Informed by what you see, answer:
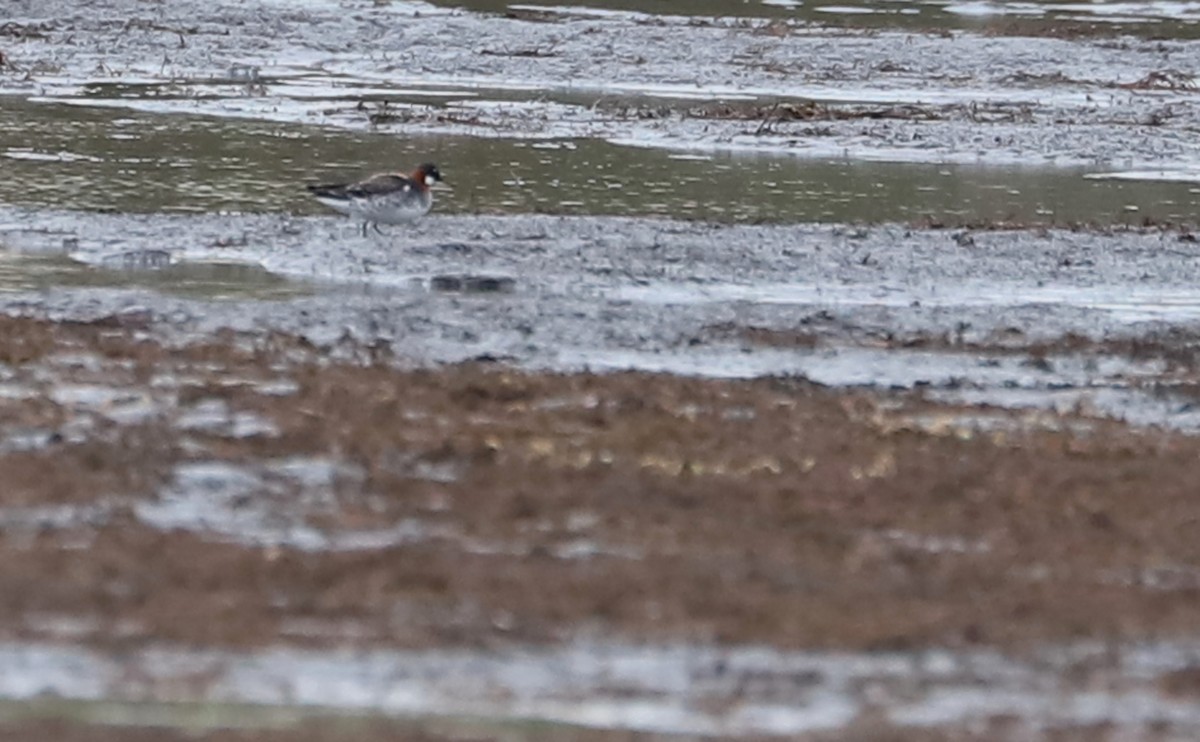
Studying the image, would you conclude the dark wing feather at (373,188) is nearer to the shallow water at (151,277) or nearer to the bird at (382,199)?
the bird at (382,199)

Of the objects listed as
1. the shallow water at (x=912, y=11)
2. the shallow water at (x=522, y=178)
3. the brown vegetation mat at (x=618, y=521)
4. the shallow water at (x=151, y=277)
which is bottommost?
the shallow water at (x=912, y=11)

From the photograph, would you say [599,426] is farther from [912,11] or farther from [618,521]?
[912,11]

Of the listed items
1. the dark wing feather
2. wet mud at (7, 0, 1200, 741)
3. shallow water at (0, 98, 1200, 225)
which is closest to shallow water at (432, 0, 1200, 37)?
wet mud at (7, 0, 1200, 741)

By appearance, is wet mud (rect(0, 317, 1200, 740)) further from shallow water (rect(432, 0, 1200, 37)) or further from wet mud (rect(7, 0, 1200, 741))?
shallow water (rect(432, 0, 1200, 37))

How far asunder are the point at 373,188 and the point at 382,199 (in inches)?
3.8

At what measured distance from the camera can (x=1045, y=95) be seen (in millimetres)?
28422

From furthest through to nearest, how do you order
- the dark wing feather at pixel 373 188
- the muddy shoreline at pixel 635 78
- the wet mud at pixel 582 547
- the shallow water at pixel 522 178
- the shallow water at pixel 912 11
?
the shallow water at pixel 912 11 → the muddy shoreline at pixel 635 78 → the shallow water at pixel 522 178 → the dark wing feather at pixel 373 188 → the wet mud at pixel 582 547

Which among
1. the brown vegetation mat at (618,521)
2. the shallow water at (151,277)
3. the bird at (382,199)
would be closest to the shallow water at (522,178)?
the bird at (382,199)

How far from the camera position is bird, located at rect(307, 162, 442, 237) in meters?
16.8

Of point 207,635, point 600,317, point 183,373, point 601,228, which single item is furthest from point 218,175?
point 207,635

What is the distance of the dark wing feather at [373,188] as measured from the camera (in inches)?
661

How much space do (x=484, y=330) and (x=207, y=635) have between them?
20.0ft

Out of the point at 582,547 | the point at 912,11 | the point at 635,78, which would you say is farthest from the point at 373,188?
the point at 912,11

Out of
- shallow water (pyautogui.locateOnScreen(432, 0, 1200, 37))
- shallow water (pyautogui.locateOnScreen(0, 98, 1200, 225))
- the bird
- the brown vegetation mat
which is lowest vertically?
shallow water (pyautogui.locateOnScreen(432, 0, 1200, 37))
